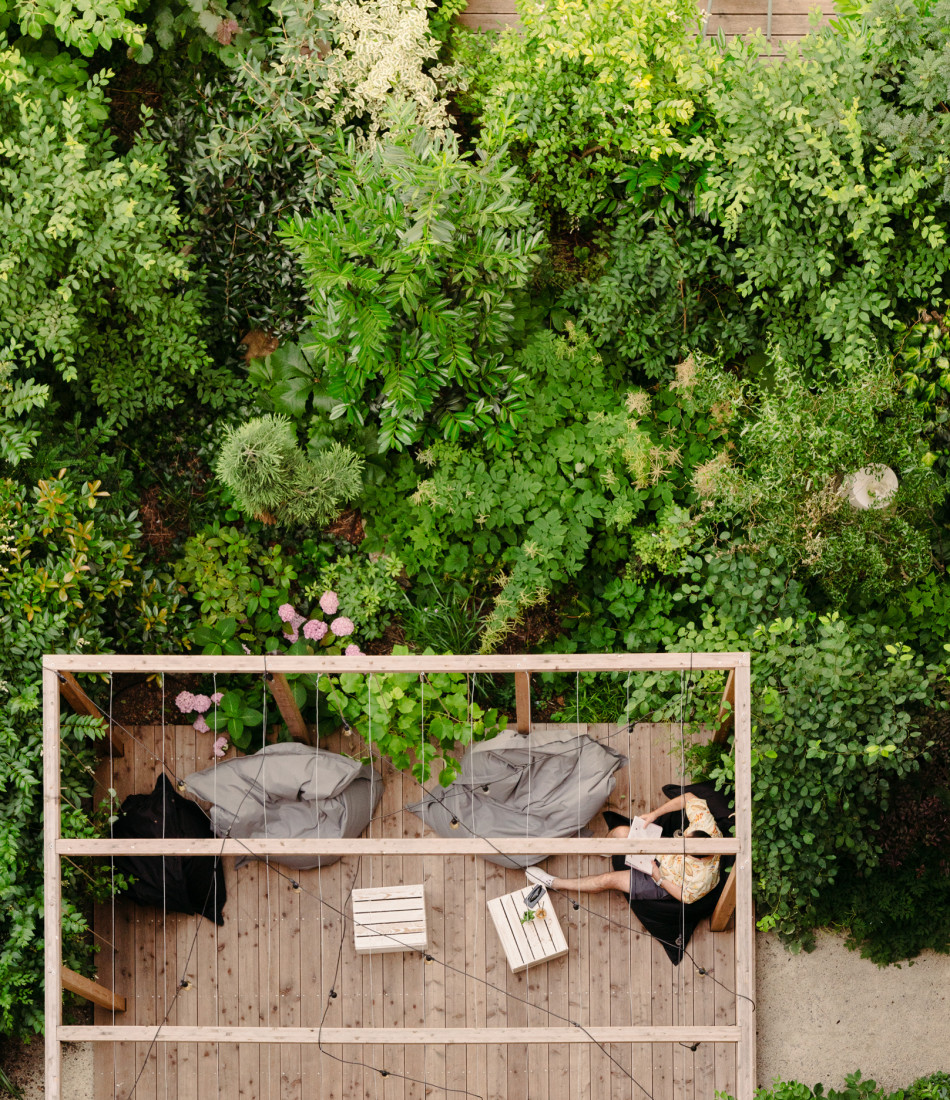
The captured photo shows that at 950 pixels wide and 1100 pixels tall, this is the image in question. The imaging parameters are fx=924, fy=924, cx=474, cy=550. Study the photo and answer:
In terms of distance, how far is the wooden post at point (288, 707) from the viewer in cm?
465

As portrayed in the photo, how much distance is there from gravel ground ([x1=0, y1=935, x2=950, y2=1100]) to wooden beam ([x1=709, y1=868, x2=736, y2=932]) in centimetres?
54

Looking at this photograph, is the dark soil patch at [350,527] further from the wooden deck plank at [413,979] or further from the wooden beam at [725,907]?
the wooden beam at [725,907]

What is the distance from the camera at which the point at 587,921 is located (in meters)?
4.97

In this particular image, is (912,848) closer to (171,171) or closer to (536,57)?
(536,57)

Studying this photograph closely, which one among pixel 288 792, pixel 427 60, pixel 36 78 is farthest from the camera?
pixel 427 60

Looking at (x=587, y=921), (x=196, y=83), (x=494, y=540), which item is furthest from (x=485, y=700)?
(x=196, y=83)

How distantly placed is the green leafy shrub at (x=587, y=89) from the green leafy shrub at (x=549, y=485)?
904 millimetres

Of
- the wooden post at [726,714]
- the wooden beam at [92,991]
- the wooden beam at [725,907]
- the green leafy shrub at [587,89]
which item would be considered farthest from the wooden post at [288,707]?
the green leafy shrub at [587,89]

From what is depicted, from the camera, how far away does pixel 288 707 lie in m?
4.84

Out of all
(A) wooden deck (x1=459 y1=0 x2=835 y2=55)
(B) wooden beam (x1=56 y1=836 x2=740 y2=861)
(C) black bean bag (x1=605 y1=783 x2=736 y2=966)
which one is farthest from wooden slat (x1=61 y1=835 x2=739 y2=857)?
(A) wooden deck (x1=459 y1=0 x2=835 y2=55)

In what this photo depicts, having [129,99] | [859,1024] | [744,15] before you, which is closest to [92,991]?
[859,1024]

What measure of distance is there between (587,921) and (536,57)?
4587mm

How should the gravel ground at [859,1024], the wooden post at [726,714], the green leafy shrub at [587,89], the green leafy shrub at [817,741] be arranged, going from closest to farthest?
1. the wooden post at [726,714]
2. the green leafy shrub at [817,741]
3. the green leafy shrub at [587,89]
4. the gravel ground at [859,1024]

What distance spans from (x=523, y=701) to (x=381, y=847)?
125cm
